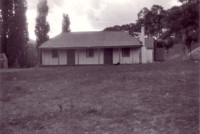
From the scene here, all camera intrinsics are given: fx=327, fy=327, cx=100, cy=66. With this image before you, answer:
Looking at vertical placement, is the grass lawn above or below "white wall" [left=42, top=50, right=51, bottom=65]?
below

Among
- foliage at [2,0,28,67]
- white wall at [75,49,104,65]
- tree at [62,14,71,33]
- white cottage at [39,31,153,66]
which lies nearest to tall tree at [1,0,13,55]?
foliage at [2,0,28,67]

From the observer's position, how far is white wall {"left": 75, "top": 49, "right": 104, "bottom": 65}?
36219 mm

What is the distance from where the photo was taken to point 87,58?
120 ft

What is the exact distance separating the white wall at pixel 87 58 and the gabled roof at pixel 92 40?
78cm

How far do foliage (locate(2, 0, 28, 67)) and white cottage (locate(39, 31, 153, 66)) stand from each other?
14.5 ft

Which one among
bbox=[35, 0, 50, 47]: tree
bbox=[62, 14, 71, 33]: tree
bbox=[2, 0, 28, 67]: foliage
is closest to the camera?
bbox=[2, 0, 28, 67]: foliage

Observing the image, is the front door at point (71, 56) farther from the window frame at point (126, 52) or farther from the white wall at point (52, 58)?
the window frame at point (126, 52)

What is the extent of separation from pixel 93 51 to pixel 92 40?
1.70m

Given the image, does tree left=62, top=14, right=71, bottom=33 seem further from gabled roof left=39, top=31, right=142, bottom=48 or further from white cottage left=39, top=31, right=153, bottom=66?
white cottage left=39, top=31, right=153, bottom=66

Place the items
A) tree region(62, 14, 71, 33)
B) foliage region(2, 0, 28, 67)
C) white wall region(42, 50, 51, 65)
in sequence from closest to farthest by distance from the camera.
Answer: white wall region(42, 50, 51, 65)
foliage region(2, 0, 28, 67)
tree region(62, 14, 71, 33)

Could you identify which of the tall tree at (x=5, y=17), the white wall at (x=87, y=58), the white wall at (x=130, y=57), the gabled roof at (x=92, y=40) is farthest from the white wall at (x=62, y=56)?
the tall tree at (x=5, y=17)

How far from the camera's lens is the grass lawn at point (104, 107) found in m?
8.09

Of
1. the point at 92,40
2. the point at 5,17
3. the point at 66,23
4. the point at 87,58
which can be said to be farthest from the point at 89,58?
the point at 66,23

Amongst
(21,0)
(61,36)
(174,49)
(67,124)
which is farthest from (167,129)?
(174,49)
